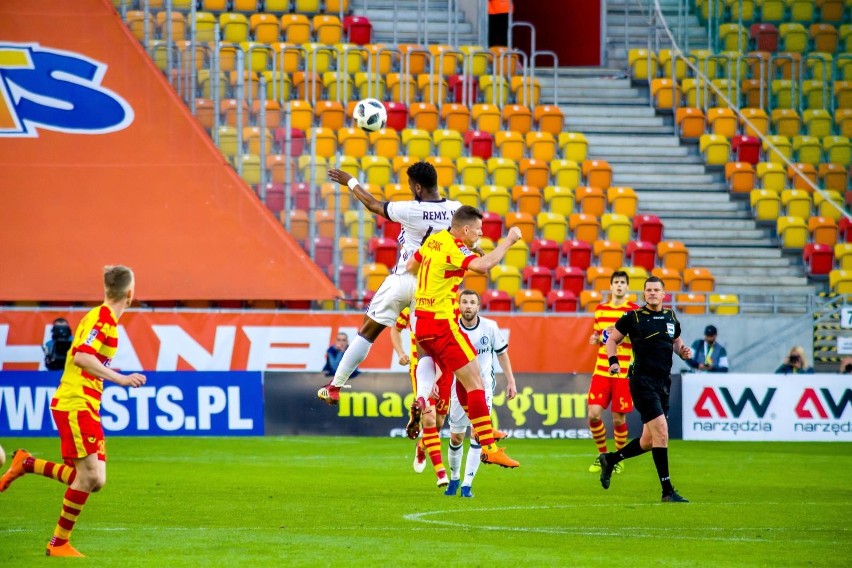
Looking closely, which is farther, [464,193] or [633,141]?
[633,141]

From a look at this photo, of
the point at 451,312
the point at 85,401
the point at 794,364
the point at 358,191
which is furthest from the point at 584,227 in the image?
the point at 85,401

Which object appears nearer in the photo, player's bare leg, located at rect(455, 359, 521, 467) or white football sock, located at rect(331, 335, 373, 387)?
player's bare leg, located at rect(455, 359, 521, 467)

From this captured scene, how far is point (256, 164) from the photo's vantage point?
25.8 metres

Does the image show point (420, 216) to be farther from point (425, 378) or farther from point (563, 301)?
point (563, 301)

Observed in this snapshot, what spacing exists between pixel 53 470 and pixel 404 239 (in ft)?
15.2

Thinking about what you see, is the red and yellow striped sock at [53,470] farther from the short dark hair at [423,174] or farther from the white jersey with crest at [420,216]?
the short dark hair at [423,174]

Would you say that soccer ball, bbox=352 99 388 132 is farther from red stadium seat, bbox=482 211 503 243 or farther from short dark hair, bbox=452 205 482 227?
red stadium seat, bbox=482 211 503 243

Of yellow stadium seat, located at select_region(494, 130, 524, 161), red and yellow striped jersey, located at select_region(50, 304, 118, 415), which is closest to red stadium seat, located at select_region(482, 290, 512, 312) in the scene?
yellow stadium seat, located at select_region(494, 130, 524, 161)

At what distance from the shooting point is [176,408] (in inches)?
918

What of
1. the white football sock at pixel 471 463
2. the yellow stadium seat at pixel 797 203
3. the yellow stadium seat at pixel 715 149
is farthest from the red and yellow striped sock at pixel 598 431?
the yellow stadium seat at pixel 715 149

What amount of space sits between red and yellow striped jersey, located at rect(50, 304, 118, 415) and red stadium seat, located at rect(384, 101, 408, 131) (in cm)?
2013

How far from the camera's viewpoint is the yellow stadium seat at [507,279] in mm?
27109

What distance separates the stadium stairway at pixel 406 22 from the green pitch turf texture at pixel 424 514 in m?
14.2

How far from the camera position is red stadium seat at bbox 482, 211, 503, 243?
1077 inches
